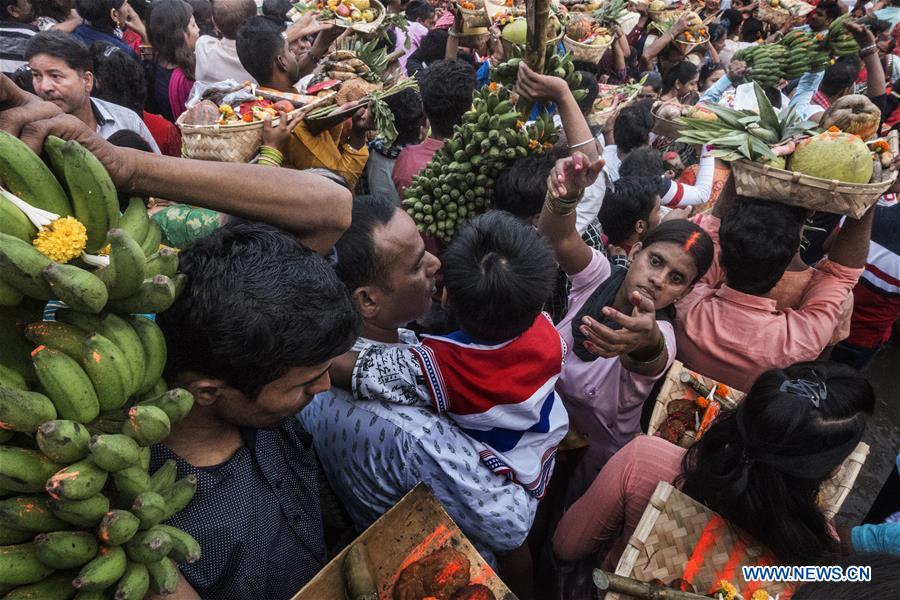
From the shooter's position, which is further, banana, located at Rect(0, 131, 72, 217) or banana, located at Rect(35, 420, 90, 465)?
banana, located at Rect(0, 131, 72, 217)

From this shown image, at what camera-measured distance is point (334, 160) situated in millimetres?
3748

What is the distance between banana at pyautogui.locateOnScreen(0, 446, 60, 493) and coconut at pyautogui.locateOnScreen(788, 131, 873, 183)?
3.05m

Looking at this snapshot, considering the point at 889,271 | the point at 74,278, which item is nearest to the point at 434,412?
the point at 74,278

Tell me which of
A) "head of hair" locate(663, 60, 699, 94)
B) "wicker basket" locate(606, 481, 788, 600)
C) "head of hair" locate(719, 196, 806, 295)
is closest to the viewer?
"wicker basket" locate(606, 481, 788, 600)

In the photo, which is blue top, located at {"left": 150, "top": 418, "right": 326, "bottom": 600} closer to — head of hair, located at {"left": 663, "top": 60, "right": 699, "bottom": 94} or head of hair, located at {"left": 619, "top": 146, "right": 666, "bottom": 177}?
head of hair, located at {"left": 619, "top": 146, "right": 666, "bottom": 177}

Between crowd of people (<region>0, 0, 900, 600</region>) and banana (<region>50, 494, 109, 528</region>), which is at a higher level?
banana (<region>50, 494, 109, 528</region>)

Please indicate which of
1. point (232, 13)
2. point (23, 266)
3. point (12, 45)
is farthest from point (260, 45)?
point (23, 266)

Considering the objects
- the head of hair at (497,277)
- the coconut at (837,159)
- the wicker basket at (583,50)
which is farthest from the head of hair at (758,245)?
the wicker basket at (583,50)

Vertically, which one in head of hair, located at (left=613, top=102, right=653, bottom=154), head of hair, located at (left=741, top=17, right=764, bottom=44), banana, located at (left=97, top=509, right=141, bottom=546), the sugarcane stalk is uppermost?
banana, located at (left=97, top=509, right=141, bottom=546)

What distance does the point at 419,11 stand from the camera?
788 cm

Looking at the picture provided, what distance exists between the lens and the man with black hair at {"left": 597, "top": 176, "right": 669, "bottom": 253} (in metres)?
3.34

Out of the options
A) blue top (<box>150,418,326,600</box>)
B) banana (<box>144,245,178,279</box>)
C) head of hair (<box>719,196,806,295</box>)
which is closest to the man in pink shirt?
head of hair (<box>719,196,806,295</box>)

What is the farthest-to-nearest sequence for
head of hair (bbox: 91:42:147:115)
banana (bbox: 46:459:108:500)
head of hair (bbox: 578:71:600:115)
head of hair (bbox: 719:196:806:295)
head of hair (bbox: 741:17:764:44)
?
1. head of hair (bbox: 741:17:764:44)
2. head of hair (bbox: 578:71:600:115)
3. head of hair (bbox: 91:42:147:115)
4. head of hair (bbox: 719:196:806:295)
5. banana (bbox: 46:459:108:500)

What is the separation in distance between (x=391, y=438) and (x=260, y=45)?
3.34 m
